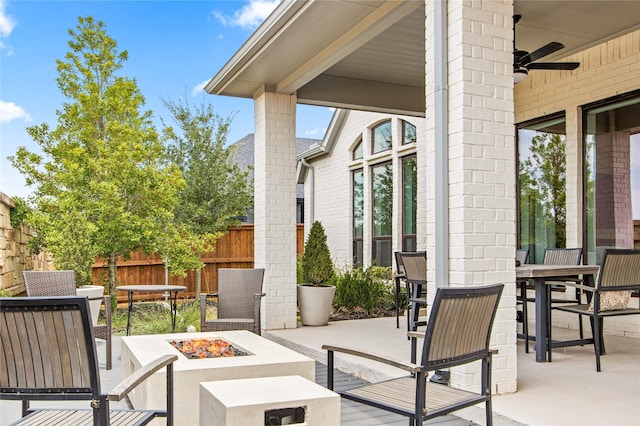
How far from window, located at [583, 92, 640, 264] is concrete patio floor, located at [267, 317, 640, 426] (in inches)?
47.8

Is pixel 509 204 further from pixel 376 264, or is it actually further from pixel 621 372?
pixel 376 264

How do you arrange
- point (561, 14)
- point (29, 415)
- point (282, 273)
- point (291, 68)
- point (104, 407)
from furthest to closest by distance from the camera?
point (282, 273) → point (291, 68) → point (561, 14) → point (29, 415) → point (104, 407)

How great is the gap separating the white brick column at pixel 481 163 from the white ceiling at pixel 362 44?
3.15 ft

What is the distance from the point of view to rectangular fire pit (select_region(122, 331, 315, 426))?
3656 mm

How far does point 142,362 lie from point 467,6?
3.28m

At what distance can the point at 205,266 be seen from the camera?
13.3 metres

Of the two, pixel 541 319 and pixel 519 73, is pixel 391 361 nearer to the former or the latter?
pixel 541 319

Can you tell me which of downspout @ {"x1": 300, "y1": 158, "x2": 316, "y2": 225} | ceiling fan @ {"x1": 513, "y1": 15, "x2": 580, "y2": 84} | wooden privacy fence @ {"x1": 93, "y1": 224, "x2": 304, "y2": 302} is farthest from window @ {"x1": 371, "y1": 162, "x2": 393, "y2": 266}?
ceiling fan @ {"x1": 513, "y1": 15, "x2": 580, "y2": 84}

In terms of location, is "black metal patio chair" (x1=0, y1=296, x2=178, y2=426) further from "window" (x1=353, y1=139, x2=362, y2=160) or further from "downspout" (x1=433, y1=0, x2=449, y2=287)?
"window" (x1=353, y1=139, x2=362, y2=160)

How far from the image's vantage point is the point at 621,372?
187 inches

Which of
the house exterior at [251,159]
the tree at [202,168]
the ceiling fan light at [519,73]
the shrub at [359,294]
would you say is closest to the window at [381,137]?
the tree at [202,168]

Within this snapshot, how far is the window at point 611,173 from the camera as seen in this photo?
6.71 meters

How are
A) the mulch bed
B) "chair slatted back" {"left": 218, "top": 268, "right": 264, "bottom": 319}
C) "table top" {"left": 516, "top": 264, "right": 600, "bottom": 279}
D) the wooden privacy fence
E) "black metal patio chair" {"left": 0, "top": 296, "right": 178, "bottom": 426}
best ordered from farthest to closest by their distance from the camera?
the wooden privacy fence
the mulch bed
"chair slatted back" {"left": 218, "top": 268, "right": 264, "bottom": 319}
"table top" {"left": 516, "top": 264, "right": 600, "bottom": 279}
"black metal patio chair" {"left": 0, "top": 296, "right": 178, "bottom": 426}

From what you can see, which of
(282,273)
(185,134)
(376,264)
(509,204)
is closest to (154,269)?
(185,134)
